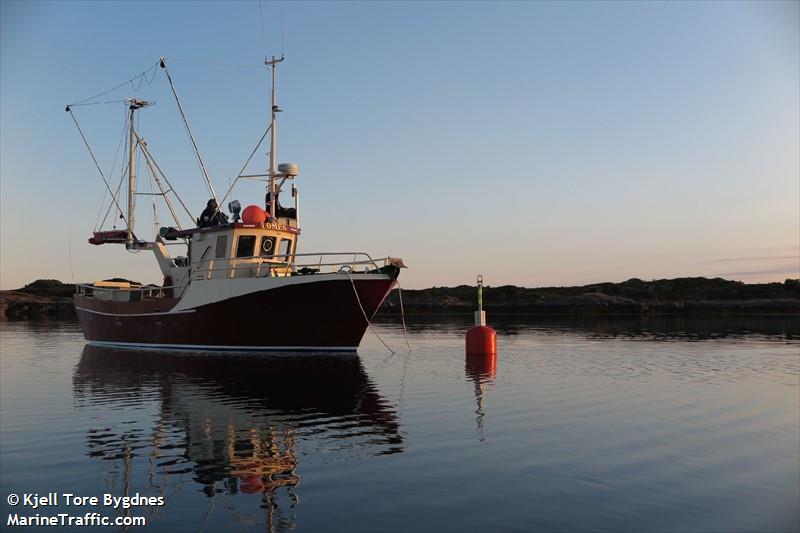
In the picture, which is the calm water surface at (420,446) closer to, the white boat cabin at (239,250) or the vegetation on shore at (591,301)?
the white boat cabin at (239,250)

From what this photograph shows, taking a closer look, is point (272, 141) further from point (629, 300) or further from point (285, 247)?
point (629, 300)

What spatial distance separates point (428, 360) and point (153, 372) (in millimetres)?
10067

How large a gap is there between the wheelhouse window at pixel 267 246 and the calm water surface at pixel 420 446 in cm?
1026

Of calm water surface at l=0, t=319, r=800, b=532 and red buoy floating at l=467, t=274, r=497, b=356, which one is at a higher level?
red buoy floating at l=467, t=274, r=497, b=356

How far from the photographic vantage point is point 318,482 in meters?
8.36

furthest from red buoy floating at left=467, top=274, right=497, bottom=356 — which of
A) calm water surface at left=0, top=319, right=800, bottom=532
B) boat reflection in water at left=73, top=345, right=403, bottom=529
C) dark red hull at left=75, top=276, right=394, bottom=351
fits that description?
boat reflection in water at left=73, top=345, right=403, bottom=529

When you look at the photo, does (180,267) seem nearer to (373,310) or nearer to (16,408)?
(373,310)

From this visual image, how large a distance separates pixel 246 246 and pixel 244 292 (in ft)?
11.2

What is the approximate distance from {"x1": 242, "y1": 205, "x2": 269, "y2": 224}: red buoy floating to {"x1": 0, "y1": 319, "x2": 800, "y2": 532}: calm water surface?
35.4 feet

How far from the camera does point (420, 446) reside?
10.5m

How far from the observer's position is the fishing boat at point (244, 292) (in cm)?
2781

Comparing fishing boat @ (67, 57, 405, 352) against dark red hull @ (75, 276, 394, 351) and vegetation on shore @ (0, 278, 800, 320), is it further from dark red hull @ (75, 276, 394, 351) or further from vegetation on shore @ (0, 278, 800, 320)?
vegetation on shore @ (0, 278, 800, 320)

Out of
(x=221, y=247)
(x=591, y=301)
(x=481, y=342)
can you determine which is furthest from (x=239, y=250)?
(x=591, y=301)

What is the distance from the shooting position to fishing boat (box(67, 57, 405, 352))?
27.8 metres
